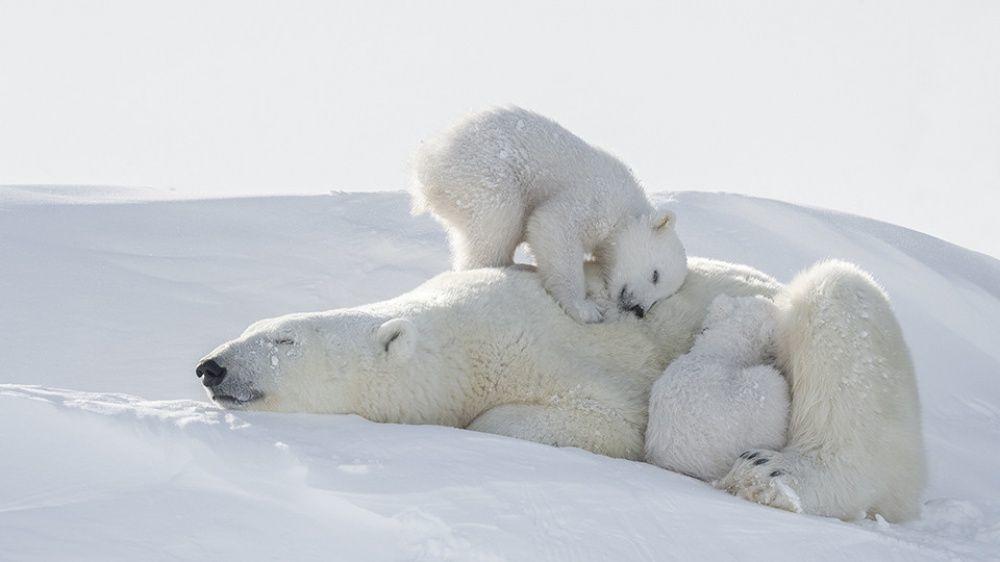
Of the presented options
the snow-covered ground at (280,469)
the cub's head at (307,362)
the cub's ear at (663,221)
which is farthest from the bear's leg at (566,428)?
the cub's ear at (663,221)

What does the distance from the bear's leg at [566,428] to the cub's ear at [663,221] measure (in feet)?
5.07

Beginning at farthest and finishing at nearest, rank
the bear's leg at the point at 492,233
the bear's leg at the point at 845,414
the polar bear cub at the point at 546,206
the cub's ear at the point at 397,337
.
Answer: the bear's leg at the point at 492,233
the polar bear cub at the point at 546,206
the cub's ear at the point at 397,337
the bear's leg at the point at 845,414

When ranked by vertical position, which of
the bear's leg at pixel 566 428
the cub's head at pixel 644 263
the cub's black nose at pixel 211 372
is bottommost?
the bear's leg at pixel 566 428

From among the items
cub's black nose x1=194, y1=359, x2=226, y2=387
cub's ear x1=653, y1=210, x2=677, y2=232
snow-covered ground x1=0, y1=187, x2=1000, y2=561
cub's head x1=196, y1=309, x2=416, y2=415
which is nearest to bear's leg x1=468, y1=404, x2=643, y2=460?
snow-covered ground x1=0, y1=187, x2=1000, y2=561

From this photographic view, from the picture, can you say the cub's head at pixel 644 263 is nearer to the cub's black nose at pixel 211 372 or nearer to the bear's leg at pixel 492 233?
the bear's leg at pixel 492 233

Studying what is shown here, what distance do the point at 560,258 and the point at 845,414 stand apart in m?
1.51

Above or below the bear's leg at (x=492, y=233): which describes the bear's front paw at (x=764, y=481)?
below

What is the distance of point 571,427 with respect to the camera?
3.93m

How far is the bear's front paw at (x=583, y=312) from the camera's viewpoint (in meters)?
4.55

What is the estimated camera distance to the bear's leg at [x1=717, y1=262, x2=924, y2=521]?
3.70 metres

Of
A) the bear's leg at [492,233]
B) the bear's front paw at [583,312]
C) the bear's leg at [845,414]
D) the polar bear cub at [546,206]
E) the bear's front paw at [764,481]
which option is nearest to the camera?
the bear's front paw at [764,481]

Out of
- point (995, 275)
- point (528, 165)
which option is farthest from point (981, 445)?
point (995, 275)

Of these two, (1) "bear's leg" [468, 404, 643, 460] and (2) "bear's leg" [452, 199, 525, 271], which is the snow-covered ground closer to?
(1) "bear's leg" [468, 404, 643, 460]

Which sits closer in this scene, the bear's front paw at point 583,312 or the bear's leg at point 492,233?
the bear's front paw at point 583,312
